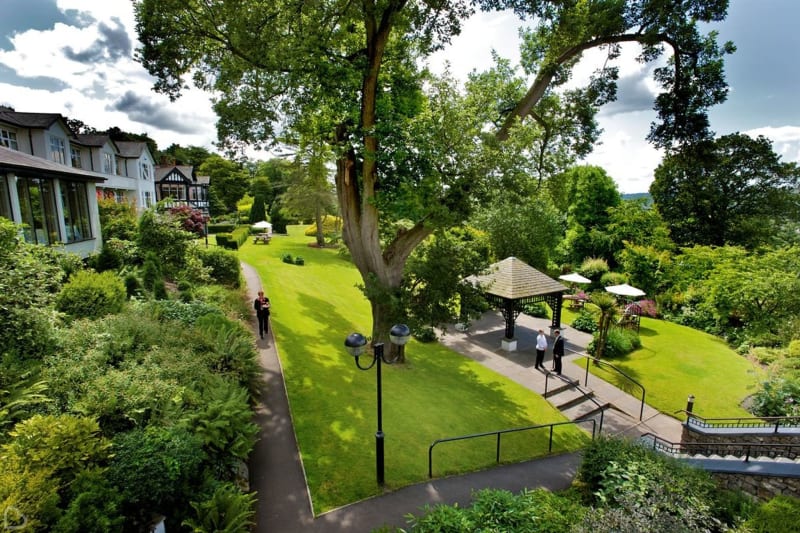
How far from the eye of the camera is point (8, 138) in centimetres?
2242

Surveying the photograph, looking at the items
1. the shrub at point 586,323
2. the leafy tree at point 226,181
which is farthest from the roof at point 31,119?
the leafy tree at point 226,181

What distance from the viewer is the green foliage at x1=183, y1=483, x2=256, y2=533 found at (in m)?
5.47

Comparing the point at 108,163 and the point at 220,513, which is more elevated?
the point at 108,163

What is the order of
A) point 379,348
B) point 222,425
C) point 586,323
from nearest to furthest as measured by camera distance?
point 222,425 < point 379,348 < point 586,323

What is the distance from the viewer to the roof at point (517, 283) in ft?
54.8

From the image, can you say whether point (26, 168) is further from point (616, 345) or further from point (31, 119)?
point (616, 345)

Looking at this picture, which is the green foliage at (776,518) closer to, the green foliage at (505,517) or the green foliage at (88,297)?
the green foliage at (505,517)

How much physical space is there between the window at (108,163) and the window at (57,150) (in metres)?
4.90

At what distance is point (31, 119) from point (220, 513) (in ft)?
97.3

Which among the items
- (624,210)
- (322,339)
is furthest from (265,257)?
(624,210)

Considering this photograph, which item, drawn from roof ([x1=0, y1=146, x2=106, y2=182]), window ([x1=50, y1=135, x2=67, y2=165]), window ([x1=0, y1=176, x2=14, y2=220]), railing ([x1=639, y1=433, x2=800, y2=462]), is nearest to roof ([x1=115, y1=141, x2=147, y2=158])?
window ([x1=50, y1=135, x2=67, y2=165])

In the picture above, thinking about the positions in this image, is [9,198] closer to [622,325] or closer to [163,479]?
[163,479]

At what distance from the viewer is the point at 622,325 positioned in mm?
19766

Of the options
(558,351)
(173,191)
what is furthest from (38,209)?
(173,191)
